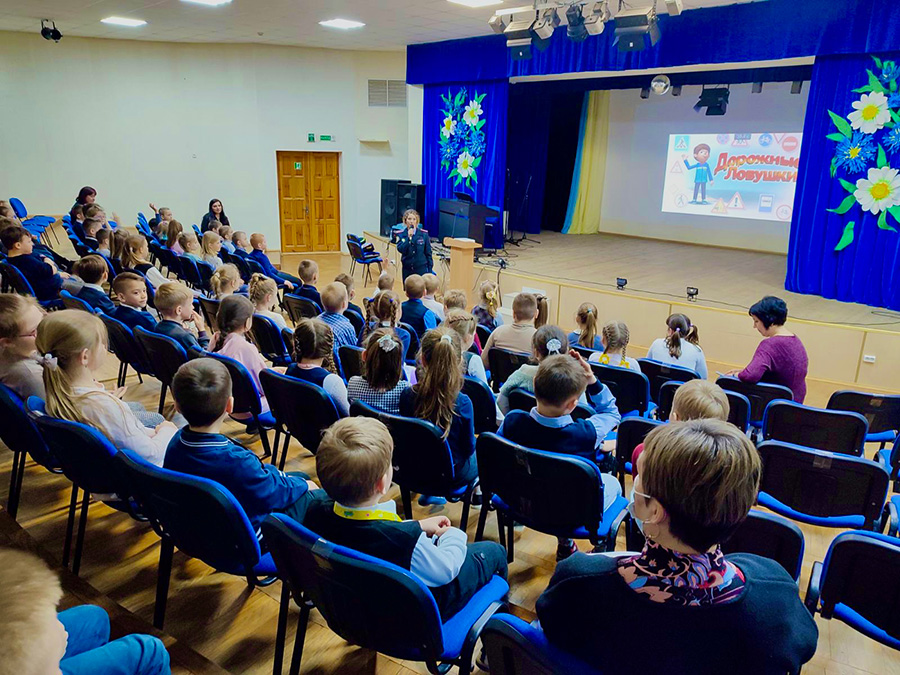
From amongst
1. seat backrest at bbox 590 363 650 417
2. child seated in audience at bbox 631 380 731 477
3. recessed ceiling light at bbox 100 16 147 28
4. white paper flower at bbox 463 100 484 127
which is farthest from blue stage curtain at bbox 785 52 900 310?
recessed ceiling light at bbox 100 16 147 28

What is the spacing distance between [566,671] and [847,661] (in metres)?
1.73

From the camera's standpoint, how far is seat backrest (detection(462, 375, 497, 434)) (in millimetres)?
3264

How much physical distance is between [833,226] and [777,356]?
4.89 metres

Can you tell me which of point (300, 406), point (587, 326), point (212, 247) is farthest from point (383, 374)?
point (212, 247)

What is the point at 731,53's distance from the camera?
296 inches

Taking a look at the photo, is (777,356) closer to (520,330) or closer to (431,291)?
(520,330)

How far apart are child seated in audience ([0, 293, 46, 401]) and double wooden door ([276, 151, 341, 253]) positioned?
10.7 m

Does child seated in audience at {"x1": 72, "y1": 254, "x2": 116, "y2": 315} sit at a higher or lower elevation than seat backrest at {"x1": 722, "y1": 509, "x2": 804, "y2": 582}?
higher

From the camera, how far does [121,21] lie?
32.8ft

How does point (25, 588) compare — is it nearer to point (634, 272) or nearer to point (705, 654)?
point (705, 654)

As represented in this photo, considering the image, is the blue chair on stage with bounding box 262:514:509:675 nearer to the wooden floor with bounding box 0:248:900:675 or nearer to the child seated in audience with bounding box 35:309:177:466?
the wooden floor with bounding box 0:248:900:675

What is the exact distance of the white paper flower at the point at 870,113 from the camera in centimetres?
691

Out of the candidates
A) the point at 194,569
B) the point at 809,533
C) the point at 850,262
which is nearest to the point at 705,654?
the point at 194,569

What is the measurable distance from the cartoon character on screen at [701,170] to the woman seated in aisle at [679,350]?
320 inches
